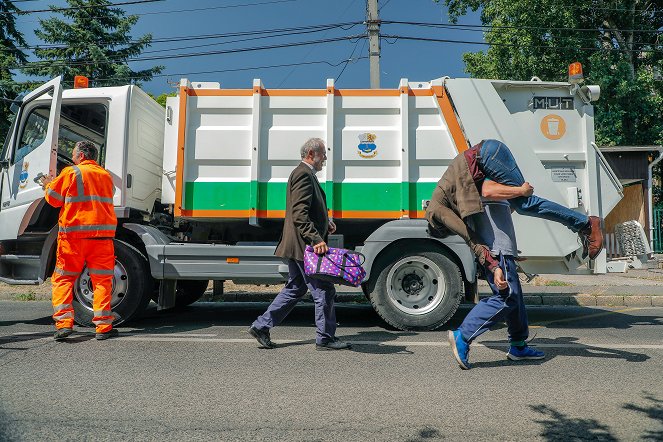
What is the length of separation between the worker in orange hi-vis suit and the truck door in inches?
29.8

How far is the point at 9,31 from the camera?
18.9 meters

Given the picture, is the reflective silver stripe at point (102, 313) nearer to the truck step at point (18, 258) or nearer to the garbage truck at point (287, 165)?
the garbage truck at point (287, 165)

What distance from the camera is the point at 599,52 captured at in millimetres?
16016

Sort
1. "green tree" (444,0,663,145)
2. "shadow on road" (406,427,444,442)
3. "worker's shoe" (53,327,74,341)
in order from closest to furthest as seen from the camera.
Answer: "shadow on road" (406,427,444,442), "worker's shoe" (53,327,74,341), "green tree" (444,0,663,145)

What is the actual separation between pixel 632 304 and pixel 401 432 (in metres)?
6.71

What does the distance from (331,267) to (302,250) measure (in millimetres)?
330

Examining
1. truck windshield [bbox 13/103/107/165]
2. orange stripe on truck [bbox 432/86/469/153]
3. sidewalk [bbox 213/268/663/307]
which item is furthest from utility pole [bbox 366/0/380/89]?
truck windshield [bbox 13/103/107/165]

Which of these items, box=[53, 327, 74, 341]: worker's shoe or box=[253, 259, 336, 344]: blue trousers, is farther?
box=[53, 327, 74, 341]: worker's shoe

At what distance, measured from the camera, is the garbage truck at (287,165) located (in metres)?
5.28

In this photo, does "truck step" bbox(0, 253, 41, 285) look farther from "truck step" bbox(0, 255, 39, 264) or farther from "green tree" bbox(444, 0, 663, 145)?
"green tree" bbox(444, 0, 663, 145)

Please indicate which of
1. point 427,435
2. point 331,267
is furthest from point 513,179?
Result: point 427,435

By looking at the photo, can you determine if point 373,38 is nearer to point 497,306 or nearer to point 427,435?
point 497,306

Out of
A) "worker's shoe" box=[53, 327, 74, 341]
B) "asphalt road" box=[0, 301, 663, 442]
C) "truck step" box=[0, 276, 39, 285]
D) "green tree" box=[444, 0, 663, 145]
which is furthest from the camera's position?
"green tree" box=[444, 0, 663, 145]

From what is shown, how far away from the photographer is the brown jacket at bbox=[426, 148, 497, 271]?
3.67 meters
